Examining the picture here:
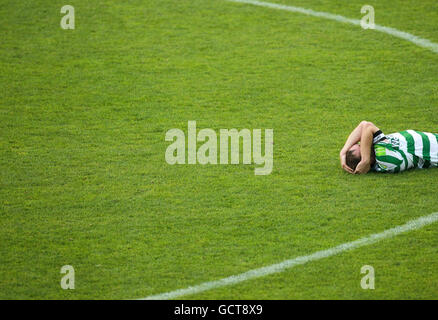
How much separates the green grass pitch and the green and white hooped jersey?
0.16 m

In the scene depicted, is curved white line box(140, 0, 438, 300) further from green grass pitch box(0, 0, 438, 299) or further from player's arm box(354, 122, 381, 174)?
player's arm box(354, 122, 381, 174)

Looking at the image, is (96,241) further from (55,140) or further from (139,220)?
(55,140)

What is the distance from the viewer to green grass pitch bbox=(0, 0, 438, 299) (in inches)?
217

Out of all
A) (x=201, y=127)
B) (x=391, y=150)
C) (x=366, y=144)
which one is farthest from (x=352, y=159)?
(x=201, y=127)

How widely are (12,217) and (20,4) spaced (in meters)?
7.00

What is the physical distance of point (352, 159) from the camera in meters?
7.04

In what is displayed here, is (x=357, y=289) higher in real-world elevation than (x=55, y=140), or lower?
lower

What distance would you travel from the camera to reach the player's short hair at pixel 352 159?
7.01 m

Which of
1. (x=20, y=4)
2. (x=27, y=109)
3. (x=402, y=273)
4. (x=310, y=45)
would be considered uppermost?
(x=20, y=4)

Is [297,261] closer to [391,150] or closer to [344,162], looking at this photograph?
[344,162]

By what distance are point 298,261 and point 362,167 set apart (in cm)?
→ 184

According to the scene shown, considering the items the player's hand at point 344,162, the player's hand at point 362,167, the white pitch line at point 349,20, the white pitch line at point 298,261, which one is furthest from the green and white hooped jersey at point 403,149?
the white pitch line at point 349,20
